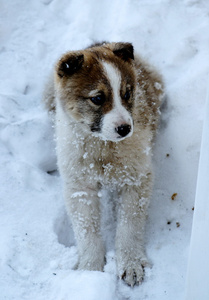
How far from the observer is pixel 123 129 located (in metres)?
3.02

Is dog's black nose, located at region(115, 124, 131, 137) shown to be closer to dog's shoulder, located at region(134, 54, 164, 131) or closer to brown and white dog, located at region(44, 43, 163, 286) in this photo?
brown and white dog, located at region(44, 43, 163, 286)

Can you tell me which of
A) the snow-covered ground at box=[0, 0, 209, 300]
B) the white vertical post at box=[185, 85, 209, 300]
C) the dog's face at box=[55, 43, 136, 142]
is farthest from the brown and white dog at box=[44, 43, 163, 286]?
the white vertical post at box=[185, 85, 209, 300]

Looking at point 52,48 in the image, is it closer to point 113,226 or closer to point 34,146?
point 34,146

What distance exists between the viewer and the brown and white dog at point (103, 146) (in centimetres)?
319

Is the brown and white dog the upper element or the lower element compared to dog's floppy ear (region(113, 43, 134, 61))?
lower

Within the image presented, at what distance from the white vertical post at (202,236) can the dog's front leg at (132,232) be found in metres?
1.06

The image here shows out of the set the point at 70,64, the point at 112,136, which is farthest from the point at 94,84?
the point at 112,136

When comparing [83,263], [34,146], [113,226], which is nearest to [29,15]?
[34,146]

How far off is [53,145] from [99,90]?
147cm

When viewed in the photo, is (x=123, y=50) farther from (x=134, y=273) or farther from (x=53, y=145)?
(x=134, y=273)

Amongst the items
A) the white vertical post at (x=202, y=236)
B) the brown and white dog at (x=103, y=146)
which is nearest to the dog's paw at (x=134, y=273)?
the brown and white dog at (x=103, y=146)

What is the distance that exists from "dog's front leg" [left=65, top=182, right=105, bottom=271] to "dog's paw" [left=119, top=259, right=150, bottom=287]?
8.9 inches

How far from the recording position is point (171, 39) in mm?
4832

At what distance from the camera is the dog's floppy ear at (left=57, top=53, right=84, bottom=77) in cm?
322
